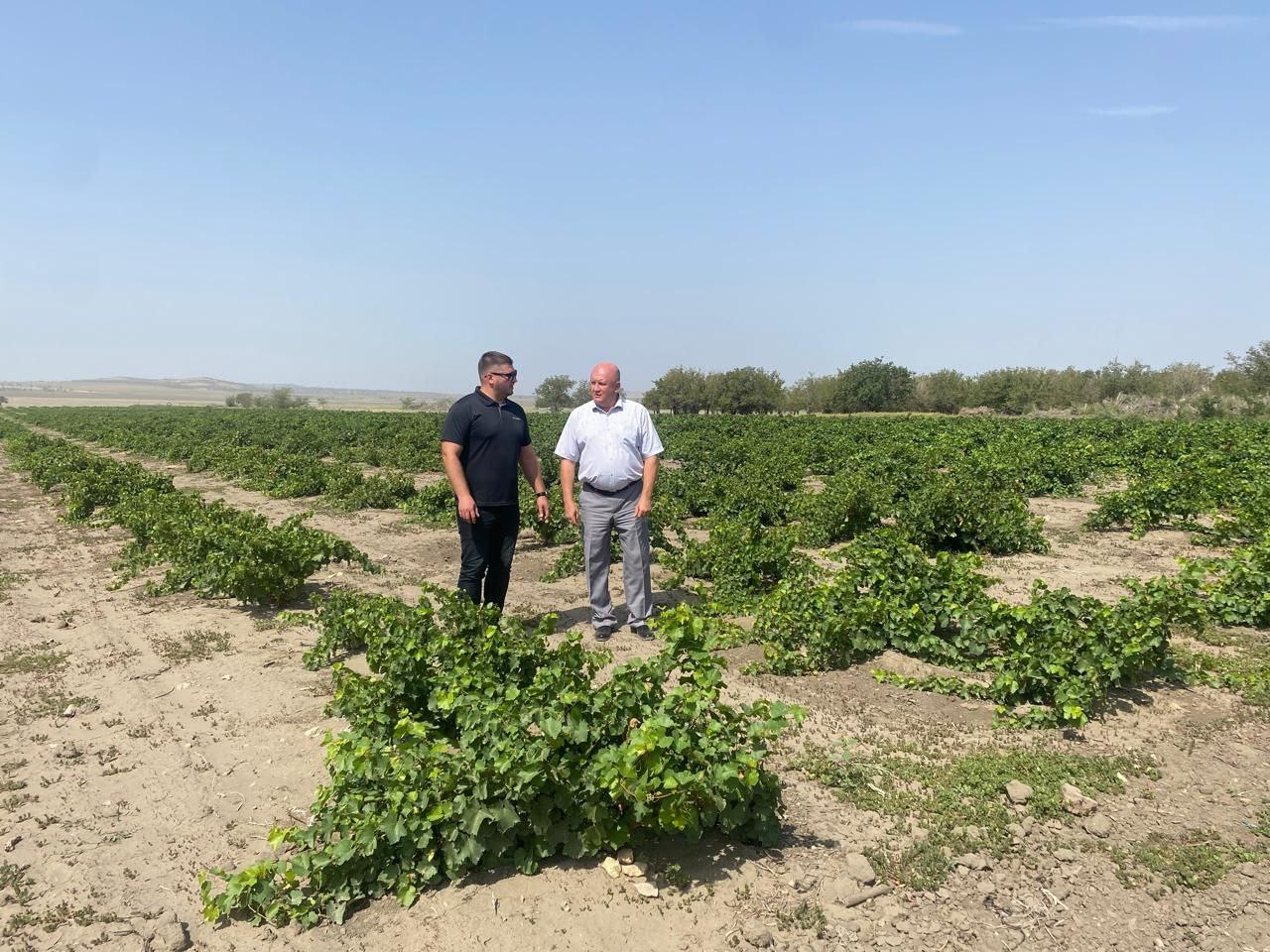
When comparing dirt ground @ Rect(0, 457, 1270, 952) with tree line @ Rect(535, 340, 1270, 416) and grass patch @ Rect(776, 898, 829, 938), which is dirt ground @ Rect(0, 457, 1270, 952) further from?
tree line @ Rect(535, 340, 1270, 416)

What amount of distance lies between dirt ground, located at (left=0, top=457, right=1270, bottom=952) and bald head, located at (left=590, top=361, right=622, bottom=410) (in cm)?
195

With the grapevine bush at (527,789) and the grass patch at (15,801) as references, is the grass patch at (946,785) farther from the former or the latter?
the grass patch at (15,801)

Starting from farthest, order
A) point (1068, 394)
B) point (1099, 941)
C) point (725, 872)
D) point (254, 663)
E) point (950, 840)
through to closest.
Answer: point (1068, 394)
point (254, 663)
point (950, 840)
point (725, 872)
point (1099, 941)

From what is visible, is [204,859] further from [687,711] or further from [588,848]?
[687,711]

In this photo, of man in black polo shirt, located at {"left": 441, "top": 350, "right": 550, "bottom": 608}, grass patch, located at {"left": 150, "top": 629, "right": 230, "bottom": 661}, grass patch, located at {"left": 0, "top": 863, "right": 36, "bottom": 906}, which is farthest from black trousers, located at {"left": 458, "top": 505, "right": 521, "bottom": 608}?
grass patch, located at {"left": 0, "top": 863, "right": 36, "bottom": 906}

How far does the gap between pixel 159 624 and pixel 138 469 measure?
32.7 feet

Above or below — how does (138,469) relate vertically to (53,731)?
above

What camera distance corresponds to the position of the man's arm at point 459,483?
5.57 meters

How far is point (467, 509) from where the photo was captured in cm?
557

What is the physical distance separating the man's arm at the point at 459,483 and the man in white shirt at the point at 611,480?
0.78 meters

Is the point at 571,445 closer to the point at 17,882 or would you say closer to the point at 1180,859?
the point at 17,882

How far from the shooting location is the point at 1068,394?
208ft

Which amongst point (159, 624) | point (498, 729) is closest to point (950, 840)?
point (498, 729)

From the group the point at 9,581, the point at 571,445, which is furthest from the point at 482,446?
the point at 9,581
